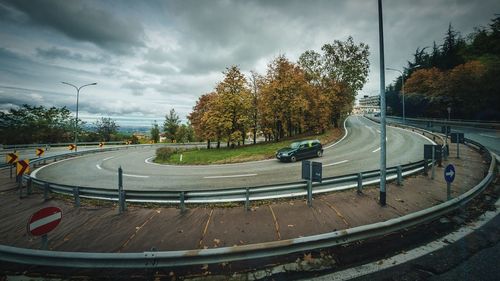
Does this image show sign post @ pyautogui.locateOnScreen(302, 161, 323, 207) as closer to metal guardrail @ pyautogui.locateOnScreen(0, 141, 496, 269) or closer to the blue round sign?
metal guardrail @ pyautogui.locateOnScreen(0, 141, 496, 269)

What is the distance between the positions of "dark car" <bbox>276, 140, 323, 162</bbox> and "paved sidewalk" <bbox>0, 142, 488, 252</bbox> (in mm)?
8888

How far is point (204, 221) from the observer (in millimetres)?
6070

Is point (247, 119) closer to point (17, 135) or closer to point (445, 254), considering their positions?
point (445, 254)

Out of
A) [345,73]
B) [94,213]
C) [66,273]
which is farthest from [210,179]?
[345,73]

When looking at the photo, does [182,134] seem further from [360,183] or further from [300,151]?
[360,183]

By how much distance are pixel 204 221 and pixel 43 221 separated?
11.3 feet

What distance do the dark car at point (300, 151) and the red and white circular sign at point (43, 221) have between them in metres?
14.2

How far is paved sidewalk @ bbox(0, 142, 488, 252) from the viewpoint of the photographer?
5199mm

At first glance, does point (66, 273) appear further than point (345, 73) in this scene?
No

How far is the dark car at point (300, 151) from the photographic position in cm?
1688

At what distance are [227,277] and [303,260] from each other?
61.2 inches

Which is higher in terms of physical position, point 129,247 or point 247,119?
point 247,119

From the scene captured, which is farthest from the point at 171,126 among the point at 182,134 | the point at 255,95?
the point at 255,95

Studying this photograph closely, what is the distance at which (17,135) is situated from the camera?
129 ft
